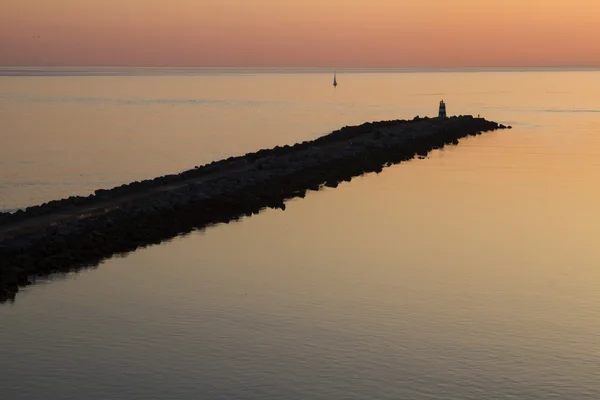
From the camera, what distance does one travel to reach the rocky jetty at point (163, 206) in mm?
20875

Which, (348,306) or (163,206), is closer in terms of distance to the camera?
(348,306)

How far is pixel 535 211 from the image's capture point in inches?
1104

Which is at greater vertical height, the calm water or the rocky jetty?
the rocky jetty

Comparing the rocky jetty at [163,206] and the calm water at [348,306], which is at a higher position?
the rocky jetty at [163,206]

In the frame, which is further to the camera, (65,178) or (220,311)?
(65,178)

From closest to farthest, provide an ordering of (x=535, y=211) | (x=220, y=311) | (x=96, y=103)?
1. (x=220, y=311)
2. (x=535, y=211)
3. (x=96, y=103)

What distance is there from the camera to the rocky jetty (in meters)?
20.9

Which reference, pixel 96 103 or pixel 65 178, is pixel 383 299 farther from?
pixel 96 103

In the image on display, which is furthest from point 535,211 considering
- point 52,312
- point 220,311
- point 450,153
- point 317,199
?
point 450,153

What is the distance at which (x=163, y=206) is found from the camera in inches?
1049

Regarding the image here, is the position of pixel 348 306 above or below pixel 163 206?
below

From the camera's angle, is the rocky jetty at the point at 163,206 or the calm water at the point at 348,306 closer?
the calm water at the point at 348,306

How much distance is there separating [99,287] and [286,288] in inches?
137

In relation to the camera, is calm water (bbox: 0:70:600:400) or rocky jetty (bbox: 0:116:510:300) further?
rocky jetty (bbox: 0:116:510:300)
